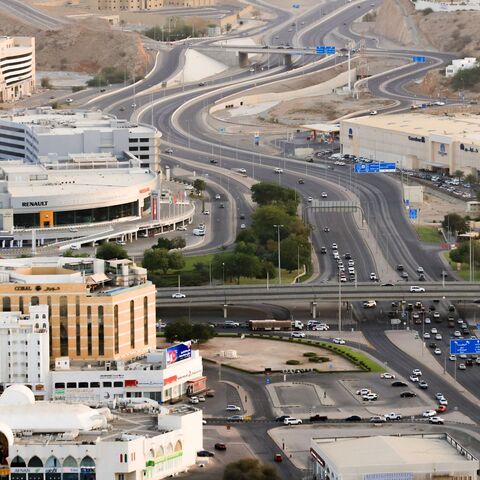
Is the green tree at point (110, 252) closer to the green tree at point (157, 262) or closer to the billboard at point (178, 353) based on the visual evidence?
the green tree at point (157, 262)

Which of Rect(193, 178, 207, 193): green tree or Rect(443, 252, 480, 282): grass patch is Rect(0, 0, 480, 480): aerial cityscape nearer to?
Rect(443, 252, 480, 282): grass patch

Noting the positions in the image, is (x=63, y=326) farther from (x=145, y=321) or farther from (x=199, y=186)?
(x=199, y=186)

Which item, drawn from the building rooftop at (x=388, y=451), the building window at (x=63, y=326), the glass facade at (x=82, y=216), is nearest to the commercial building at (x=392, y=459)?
the building rooftop at (x=388, y=451)

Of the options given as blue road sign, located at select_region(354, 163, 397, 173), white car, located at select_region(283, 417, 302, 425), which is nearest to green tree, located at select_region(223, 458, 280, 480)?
white car, located at select_region(283, 417, 302, 425)

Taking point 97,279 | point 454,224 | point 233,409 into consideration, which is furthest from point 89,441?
point 454,224

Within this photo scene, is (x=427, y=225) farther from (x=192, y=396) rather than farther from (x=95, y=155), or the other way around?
(x=192, y=396)
